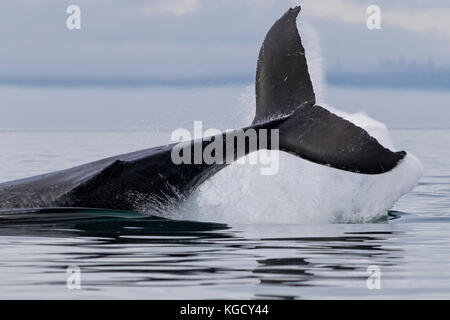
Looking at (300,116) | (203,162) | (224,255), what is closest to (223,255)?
(224,255)

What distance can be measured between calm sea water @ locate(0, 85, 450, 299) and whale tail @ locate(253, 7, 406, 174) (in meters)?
1.15

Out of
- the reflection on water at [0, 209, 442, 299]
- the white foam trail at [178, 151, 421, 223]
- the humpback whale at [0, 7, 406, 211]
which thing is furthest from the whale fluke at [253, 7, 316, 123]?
the reflection on water at [0, 209, 442, 299]

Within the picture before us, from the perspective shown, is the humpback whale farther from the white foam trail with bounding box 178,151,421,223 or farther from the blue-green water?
the white foam trail with bounding box 178,151,421,223

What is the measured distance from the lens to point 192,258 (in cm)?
1428

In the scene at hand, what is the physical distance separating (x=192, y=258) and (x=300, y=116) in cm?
402

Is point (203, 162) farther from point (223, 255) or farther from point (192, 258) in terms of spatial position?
point (192, 258)

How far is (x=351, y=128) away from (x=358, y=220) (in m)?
2.38

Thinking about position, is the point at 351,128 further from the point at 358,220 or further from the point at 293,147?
the point at 358,220

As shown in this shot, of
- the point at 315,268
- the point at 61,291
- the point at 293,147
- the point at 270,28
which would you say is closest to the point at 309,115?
the point at 293,147

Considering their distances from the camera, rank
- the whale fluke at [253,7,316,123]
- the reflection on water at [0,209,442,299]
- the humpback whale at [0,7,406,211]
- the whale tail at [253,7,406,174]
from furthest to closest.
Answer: the whale fluke at [253,7,316,123]
the humpback whale at [0,7,406,211]
the whale tail at [253,7,406,174]
the reflection on water at [0,209,442,299]

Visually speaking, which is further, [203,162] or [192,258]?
[203,162]

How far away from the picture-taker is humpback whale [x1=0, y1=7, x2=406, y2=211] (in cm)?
1694

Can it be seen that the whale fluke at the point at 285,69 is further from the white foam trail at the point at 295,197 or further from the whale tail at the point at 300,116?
the white foam trail at the point at 295,197

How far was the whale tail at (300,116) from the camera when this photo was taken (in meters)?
16.4
